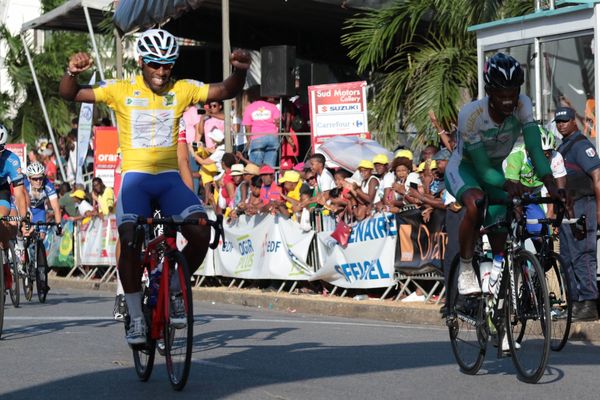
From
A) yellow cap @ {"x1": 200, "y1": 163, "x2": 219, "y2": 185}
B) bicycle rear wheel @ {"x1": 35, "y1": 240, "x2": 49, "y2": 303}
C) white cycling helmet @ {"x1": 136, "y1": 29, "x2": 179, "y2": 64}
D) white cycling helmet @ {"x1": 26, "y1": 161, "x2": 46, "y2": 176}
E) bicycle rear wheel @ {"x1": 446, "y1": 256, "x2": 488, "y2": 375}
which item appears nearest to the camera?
bicycle rear wheel @ {"x1": 446, "y1": 256, "x2": 488, "y2": 375}

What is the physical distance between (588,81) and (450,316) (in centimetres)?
749

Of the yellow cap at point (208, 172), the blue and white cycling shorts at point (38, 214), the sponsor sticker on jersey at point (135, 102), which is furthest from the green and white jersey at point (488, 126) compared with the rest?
the yellow cap at point (208, 172)

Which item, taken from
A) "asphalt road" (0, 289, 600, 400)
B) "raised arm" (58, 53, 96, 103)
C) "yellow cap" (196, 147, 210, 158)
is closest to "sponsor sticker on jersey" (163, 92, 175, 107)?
"raised arm" (58, 53, 96, 103)

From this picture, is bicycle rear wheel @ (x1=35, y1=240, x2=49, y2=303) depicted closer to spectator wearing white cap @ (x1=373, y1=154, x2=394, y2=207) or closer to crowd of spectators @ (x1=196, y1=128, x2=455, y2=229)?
crowd of spectators @ (x1=196, y1=128, x2=455, y2=229)

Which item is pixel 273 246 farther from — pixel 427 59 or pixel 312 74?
pixel 312 74

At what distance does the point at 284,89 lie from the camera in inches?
963

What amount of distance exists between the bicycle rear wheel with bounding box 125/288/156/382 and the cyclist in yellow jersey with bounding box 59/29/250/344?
0.05 m

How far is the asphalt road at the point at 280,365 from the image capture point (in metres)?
8.63

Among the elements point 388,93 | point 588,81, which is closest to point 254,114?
point 388,93

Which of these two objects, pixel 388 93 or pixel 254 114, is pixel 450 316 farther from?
pixel 254 114

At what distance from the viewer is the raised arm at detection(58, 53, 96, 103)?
372 inches

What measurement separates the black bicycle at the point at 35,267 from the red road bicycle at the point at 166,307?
1039 cm

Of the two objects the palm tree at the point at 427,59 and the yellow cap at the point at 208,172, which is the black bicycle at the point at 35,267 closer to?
the yellow cap at the point at 208,172

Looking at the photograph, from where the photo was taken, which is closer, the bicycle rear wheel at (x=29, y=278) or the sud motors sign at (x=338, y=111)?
the bicycle rear wheel at (x=29, y=278)
